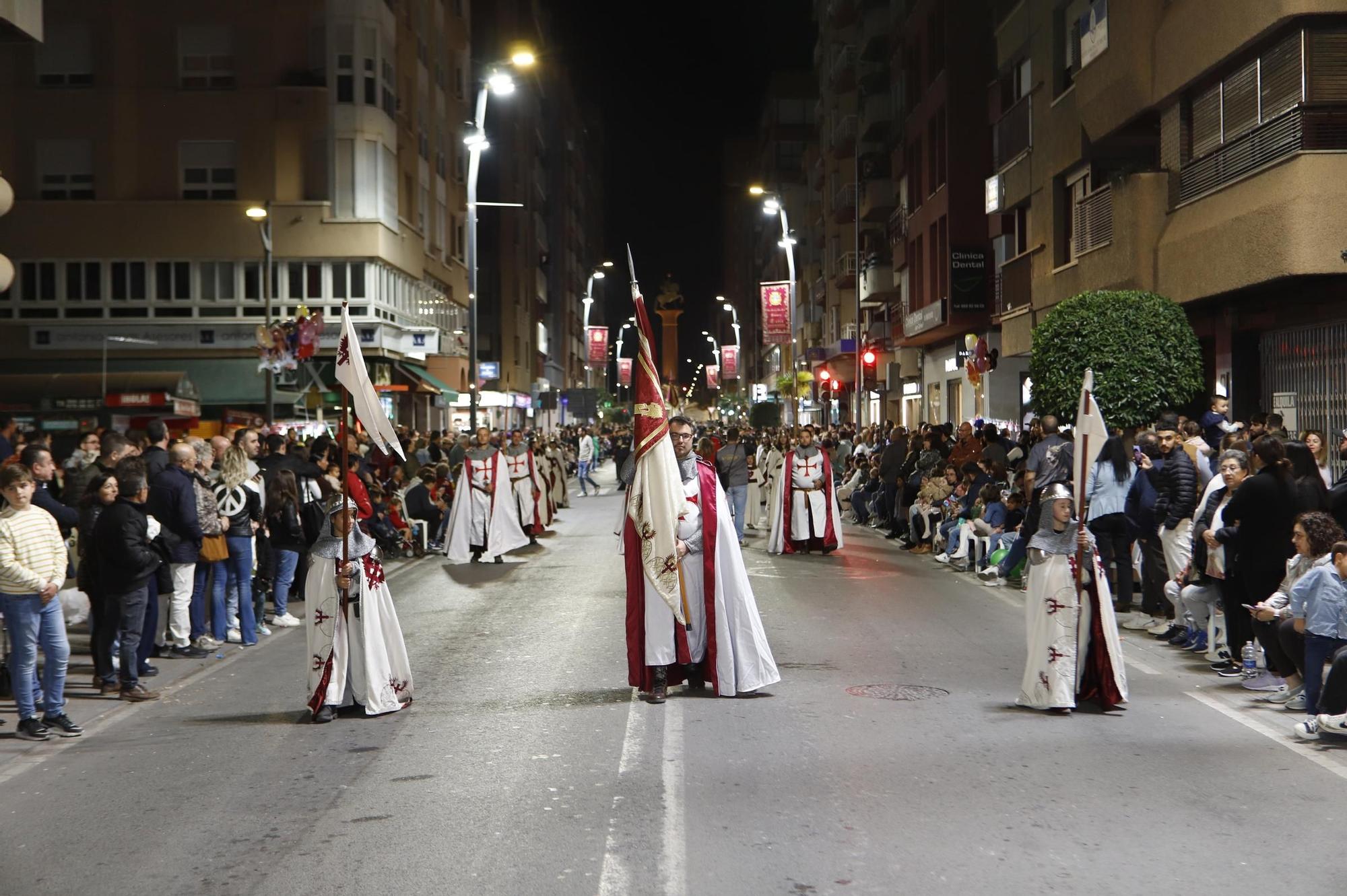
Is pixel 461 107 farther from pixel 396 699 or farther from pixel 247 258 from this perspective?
pixel 396 699

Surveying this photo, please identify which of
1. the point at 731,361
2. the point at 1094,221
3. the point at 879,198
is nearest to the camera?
the point at 1094,221

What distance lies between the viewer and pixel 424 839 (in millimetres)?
6582

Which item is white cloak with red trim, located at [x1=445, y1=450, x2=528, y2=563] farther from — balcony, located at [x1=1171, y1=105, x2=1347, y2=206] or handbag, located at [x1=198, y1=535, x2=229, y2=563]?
balcony, located at [x1=1171, y1=105, x2=1347, y2=206]

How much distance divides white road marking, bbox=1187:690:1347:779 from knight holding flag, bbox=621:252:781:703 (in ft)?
9.79

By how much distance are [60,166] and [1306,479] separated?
39.5 m

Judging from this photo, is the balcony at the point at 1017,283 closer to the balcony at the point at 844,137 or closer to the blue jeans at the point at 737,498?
the blue jeans at the point at 737,498

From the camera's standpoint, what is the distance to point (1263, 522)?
1039 cm

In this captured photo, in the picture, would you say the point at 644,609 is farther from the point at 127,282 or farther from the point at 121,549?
the point at 127,282

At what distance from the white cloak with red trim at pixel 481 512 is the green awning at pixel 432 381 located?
25203mm

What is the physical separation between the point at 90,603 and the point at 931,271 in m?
35.4

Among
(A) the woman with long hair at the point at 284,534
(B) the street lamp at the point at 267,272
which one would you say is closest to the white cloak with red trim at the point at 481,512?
(A) the woman with long hair at the point at 284,534

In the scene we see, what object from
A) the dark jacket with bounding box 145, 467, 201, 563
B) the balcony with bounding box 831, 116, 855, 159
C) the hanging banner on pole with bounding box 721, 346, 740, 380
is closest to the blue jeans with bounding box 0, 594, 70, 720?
the dark jacket with bounding box 145, 467, 201, 563

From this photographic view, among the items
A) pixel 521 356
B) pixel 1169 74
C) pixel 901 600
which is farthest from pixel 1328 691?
pixel 521 356

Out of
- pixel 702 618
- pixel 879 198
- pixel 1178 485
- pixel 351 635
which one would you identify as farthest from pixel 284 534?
pixel 879 198
